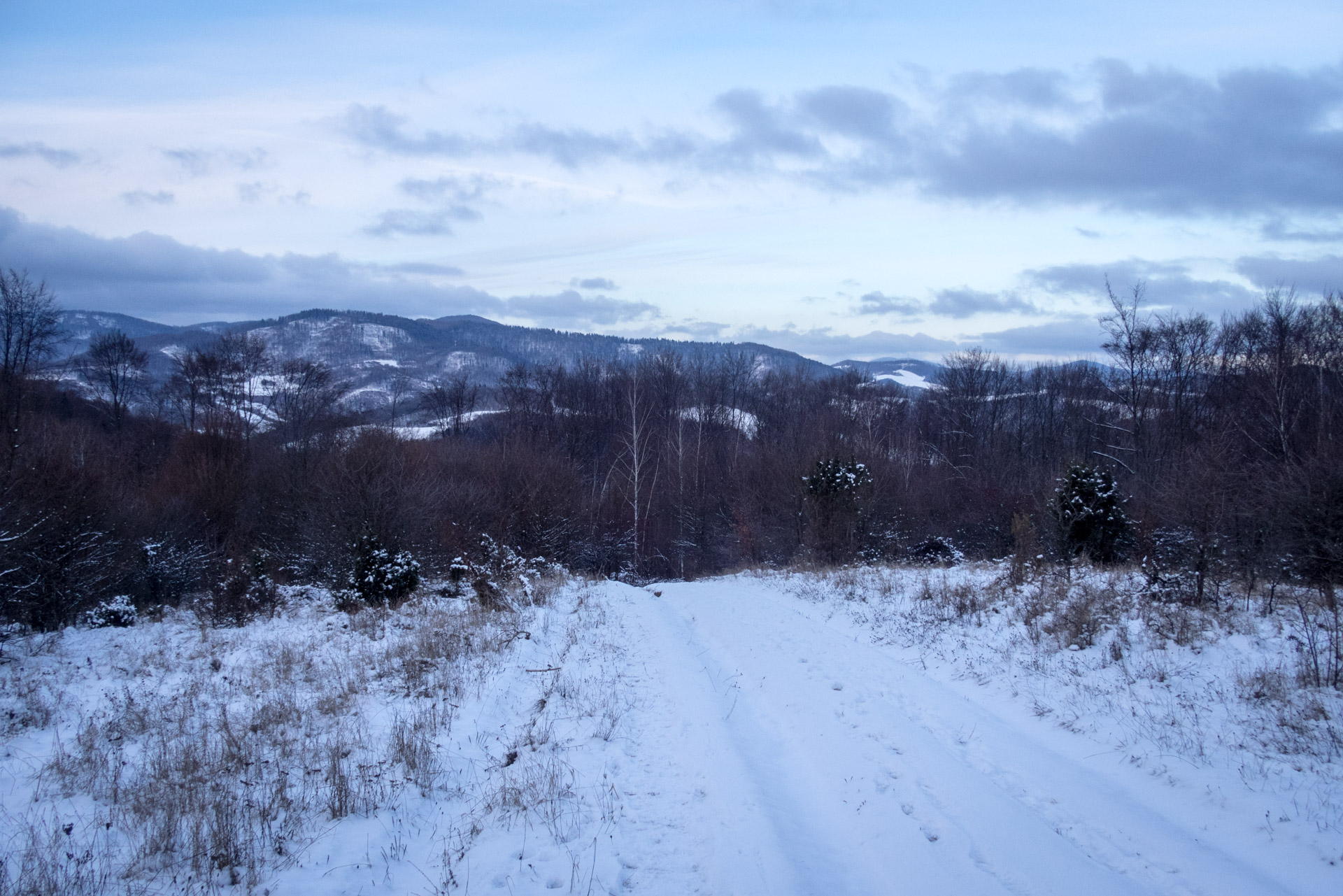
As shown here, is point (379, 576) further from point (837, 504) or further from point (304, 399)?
point (304, 399)

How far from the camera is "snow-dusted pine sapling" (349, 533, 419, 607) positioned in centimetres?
1711

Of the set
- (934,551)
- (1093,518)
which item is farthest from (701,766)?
(934,551)

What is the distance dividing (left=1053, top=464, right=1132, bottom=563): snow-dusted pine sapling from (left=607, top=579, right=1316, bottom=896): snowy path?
37.4 feet

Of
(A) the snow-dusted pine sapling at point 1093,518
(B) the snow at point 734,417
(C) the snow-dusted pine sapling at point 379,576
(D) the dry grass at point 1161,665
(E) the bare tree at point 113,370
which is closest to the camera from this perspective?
(D) the dry grass at point 1161,665

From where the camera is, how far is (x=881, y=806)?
5.22m

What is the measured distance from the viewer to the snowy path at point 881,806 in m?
4.28

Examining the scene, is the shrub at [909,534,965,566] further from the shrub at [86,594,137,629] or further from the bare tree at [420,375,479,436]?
the bare tree at [420,375,479,436]

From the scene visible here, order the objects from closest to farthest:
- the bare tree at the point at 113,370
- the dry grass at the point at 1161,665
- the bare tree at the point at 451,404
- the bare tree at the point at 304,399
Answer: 1. the dry grass at the point at 1161,665
2. the bare tree at the point at 304,399
3. the bare tree at the point at 113,370
4. the bare tree at the point at 451,404

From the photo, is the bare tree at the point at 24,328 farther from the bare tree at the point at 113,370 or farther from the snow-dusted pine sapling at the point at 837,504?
the snow-dusted pine sapling at the point at 837,504

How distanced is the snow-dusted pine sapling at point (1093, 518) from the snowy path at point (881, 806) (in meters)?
11.4

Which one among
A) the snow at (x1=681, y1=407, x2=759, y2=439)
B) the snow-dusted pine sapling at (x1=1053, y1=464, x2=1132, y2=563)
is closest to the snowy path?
the snow-dusted pine sapling at (x1=1053, y1=464, x2=1132, y2=563)

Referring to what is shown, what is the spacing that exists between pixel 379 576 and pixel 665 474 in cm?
3332

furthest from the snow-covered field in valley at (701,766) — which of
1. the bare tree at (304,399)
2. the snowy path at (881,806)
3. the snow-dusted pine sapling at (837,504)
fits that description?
the bare tree at (304,399)

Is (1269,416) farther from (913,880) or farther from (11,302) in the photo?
(11,302)
